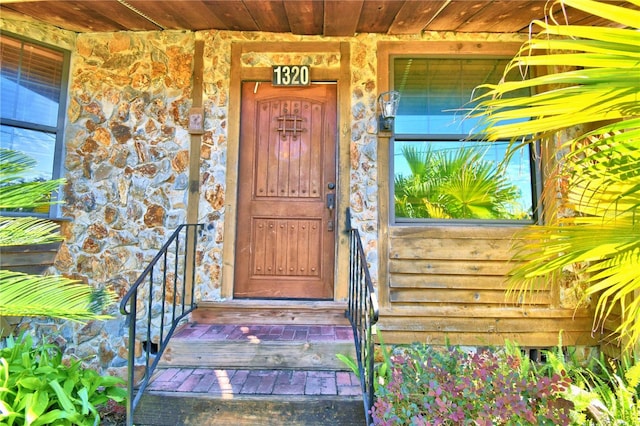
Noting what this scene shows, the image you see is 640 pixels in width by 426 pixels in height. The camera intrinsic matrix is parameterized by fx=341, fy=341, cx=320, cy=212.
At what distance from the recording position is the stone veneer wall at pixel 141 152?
9.68 ft

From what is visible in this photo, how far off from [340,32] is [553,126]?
2315mm

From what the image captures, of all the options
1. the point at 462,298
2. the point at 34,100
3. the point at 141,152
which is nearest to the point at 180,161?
the point at 141,152

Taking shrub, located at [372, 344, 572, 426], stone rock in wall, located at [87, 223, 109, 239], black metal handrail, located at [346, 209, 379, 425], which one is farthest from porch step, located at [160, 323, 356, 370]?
stone rock in wall, located at [87, 223, 109, 239]

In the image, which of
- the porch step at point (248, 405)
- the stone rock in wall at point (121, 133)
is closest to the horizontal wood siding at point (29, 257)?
the stone rock in wall at point (121, 133)

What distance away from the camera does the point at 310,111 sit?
10.1 feet

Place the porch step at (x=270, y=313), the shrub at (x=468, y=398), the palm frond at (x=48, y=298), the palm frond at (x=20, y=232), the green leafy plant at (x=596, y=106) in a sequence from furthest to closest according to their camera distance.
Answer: the porch step at (x=270, y=313), the shrub at (x=468, y=398), the palm frond at (x=20, y=232), the palm frond at (x=48, y=298), the green leafy plant at (x=596, y=106)

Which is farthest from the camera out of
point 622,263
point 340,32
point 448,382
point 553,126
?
point 340,32

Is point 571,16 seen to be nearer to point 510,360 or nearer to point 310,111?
point 310,111

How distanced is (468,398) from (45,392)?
2.25 metres

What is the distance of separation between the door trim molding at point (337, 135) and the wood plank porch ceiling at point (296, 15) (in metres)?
0.14

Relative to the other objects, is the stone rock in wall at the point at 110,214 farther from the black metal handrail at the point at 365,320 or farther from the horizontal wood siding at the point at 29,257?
the black metal handrail at the point at 365,320

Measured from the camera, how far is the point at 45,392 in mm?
1863

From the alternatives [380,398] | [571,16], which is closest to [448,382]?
[380,398]

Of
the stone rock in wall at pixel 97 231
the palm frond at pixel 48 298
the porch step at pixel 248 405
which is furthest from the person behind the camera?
the stone rock in wall at pixel 97 231
